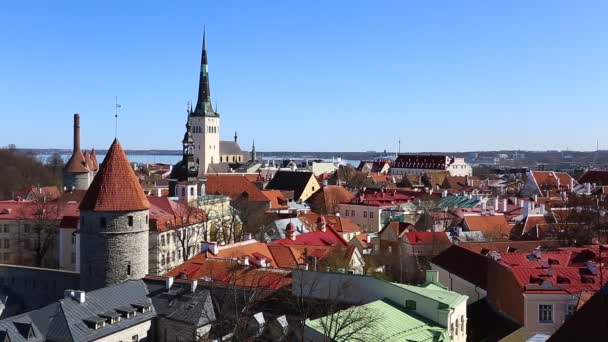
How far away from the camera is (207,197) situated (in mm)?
51750

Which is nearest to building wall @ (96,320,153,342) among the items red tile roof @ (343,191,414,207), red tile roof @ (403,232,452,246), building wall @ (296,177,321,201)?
red tile roof @ (403,232,452,246)

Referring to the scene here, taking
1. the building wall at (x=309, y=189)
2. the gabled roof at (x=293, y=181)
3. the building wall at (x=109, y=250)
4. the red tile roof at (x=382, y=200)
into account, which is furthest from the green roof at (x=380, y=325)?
the gabled roof at (x=293, y=181)

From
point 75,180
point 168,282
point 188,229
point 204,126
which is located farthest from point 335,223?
point 204,126

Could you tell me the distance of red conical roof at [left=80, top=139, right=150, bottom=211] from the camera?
1100 inches

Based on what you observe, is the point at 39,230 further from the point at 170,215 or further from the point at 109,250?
the point at 109,250

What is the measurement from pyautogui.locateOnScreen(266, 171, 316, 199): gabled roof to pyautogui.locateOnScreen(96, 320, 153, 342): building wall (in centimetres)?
5517

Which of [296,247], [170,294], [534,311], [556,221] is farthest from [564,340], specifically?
[556,221]

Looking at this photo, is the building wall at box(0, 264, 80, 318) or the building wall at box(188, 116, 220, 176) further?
the building wall at box(188, 116, 220, 176)

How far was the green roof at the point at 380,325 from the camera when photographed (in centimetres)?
1666

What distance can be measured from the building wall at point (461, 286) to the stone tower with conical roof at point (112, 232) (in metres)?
12.4

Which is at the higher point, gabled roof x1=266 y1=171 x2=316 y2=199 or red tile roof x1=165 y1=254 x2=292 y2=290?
gabled roof x1=266 y1=171 x2=316 y2=199

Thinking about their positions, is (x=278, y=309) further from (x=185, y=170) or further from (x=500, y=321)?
(x=185, y=170)

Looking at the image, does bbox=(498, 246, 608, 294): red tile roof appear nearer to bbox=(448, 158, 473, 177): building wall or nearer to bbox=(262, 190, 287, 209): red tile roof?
bbox=(262, 190, 287, 209): red tile roof

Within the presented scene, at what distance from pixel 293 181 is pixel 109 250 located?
53943 millimetres
